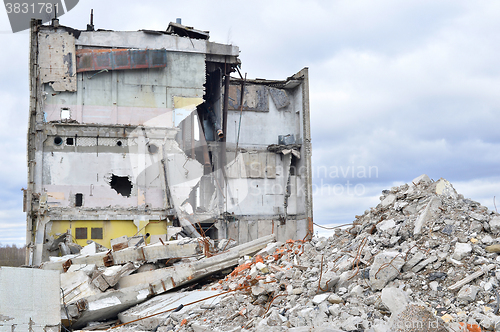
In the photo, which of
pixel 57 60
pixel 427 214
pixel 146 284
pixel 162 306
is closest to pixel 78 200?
pixel 57 60

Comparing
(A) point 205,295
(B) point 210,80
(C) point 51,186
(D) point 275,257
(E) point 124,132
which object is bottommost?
(A) point 205,295

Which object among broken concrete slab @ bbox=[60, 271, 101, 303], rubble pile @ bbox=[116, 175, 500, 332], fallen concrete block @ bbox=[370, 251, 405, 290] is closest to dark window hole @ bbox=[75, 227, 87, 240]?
broken concrete slab @ bbox=[60, 271, 101, 303]

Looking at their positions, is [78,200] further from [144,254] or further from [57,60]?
[144,254]

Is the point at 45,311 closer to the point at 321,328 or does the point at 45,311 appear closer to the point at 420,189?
the point at 321,328

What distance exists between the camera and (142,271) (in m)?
10.7

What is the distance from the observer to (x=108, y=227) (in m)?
16.5

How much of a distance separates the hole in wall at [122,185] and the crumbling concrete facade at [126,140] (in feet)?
0.13

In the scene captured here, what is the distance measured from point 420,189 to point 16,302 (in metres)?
7.55

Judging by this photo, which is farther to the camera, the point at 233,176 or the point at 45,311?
the point at 233,176

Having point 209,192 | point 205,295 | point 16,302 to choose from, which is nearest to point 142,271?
point 205,295

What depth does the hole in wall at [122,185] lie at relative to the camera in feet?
58.3

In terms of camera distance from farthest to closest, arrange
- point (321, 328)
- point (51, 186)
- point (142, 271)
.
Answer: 1. point (51, 186)
2. point (142, 271)
3. point (321, 328)

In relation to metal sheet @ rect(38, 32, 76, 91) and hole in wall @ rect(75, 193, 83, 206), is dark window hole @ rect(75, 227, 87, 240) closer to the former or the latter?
hole in wall @ rect(75, 193, 83, 206)

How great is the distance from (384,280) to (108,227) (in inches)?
481
